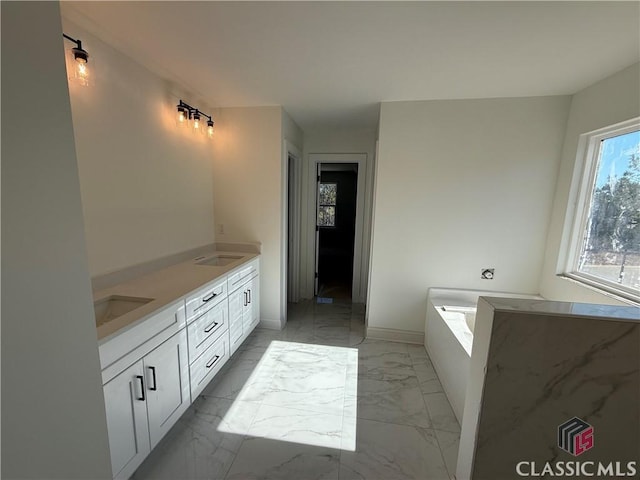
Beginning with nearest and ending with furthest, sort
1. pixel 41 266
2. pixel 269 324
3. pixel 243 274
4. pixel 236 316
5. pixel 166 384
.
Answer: pixel 41 266 < pixel 166 384 < pixel 236 316 < pixel 243 274 < pixel 269 324

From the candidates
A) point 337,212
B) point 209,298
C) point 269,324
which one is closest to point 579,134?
point 209,298

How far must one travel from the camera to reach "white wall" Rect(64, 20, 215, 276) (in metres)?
1.61

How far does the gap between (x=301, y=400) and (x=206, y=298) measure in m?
1.04

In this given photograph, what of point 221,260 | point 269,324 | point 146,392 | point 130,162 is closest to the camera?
point 146,392

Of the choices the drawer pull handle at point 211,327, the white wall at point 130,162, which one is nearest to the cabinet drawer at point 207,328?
the drawer pull handle at point 211,327

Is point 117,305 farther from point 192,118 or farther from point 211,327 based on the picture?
point 192,118

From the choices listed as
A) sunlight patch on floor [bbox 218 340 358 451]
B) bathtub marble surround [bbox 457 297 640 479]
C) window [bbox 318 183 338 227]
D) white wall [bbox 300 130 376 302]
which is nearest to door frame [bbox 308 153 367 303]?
white wall [bbox 300 130 376 302]

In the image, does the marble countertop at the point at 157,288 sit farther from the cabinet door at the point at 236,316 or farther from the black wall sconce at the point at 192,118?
the black wall sconce at the point at 192,118

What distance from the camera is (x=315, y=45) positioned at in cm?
165

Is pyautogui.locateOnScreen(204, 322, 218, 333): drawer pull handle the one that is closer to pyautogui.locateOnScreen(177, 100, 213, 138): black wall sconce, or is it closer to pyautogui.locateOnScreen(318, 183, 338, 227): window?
pyautogui.locateOnScreen(177, 100, 213, 138): black wall sconce

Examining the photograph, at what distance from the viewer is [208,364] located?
6.55ft

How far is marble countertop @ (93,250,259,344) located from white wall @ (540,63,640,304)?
2.86 meters

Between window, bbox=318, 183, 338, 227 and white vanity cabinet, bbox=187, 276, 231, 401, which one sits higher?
window, bbox=318, 183, 338, 227

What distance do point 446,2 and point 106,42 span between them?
2.00 metres
